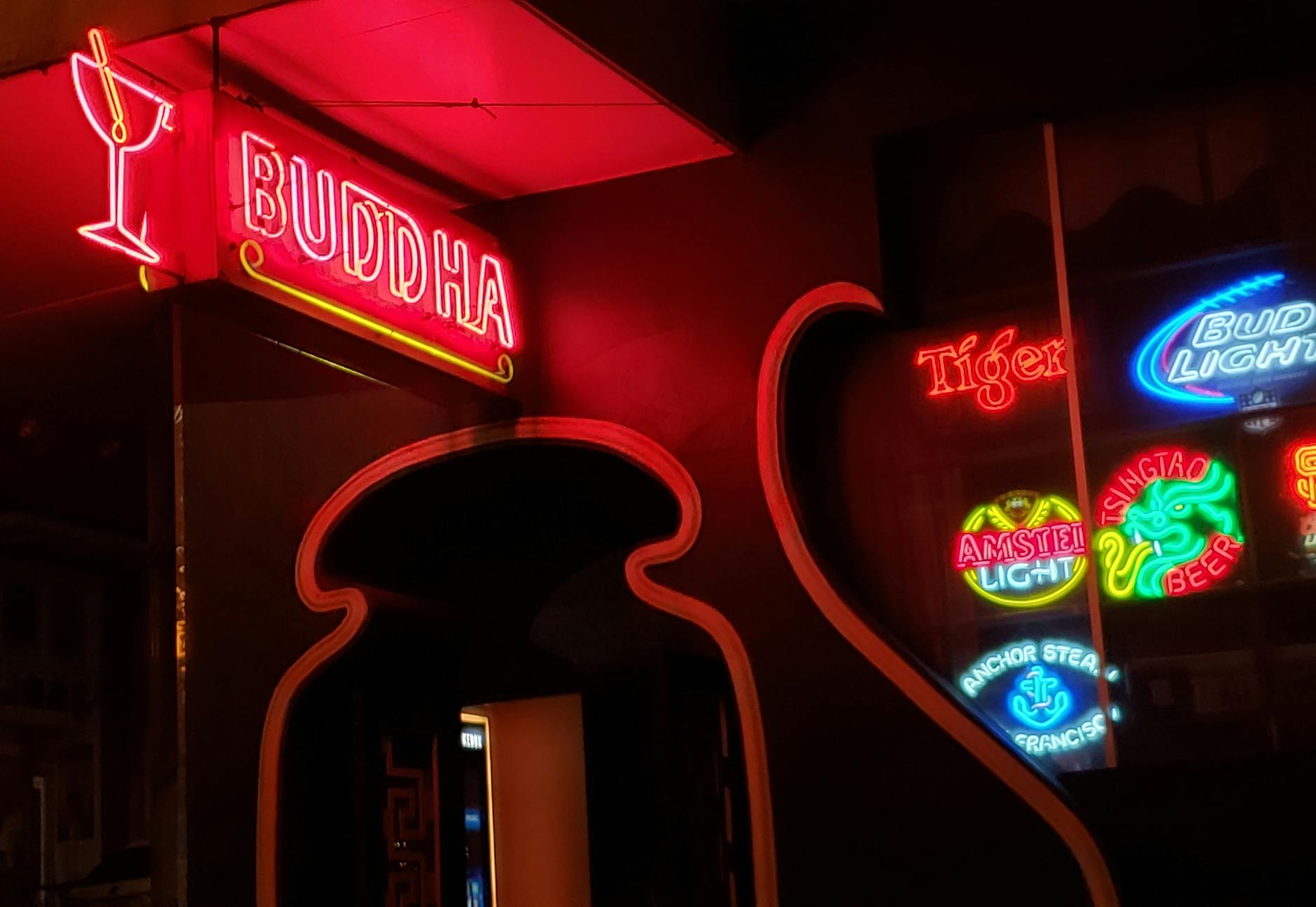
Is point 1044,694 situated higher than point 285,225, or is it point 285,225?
point 285,225

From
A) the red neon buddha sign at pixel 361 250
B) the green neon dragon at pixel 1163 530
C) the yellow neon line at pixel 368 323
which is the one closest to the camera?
the yellow neon line at pixel 368 323

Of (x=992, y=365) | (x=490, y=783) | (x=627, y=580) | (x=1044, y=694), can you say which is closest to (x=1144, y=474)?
A: (x=992, y=365)

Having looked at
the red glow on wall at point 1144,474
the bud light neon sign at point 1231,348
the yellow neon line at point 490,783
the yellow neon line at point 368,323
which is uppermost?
the yellow neon line at point 368,323

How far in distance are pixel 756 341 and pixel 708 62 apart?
1.30 m

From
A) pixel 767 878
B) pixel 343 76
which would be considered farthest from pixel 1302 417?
pixel 343 76

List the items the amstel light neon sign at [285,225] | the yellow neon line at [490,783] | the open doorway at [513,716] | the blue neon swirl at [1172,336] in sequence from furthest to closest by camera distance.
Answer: the yellow neon line at [490,783] < the open doorway at [513,716] < the blue neon swirl at [1172,336] < the amstel light neon sign at [285,225]

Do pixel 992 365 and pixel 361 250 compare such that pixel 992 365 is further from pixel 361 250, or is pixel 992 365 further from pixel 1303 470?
pixel 361 250

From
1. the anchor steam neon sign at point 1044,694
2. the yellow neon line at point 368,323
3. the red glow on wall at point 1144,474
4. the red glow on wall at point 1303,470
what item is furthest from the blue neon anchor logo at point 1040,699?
the yellow neon line at point 368,323

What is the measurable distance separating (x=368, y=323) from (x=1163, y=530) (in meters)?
Answer: 3.36

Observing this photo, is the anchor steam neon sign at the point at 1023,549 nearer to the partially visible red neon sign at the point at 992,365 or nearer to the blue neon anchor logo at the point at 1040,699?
the blue neon anchor logo at the point at 1040,699

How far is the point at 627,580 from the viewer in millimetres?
8039

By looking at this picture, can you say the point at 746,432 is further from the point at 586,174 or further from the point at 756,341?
the point at 586,174

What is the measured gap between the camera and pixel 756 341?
7.64 metres

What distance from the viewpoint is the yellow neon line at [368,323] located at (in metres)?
6.22
